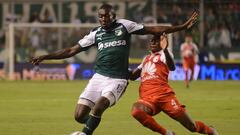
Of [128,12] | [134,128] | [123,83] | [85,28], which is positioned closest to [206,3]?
[128,12]

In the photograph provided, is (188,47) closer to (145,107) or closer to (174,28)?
(174,28)

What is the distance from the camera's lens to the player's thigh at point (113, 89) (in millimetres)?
11859

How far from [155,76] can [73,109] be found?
812 centimetres

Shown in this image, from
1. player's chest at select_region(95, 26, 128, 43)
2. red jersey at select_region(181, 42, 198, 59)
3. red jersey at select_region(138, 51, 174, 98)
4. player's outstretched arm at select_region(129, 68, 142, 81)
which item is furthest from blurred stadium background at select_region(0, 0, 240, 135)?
red jersey at select_region(138, 51, 174, 98)

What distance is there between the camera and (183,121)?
11898 millimetres

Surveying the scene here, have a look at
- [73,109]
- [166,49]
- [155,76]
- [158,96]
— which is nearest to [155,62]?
[155,76]

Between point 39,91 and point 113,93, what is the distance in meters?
15.4

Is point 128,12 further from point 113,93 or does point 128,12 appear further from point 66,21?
point 113,93

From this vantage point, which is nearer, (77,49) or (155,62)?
(155,62)

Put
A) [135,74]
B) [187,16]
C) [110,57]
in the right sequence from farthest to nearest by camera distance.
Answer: [187,16]
[135,74]
[110,57]

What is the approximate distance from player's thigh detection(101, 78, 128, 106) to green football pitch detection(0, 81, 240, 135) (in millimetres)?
Result: 2411

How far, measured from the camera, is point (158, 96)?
39.1 ft

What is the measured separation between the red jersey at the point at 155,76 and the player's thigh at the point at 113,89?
36cm

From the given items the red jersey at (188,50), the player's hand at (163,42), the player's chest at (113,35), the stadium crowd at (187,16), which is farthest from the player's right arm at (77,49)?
the stadium crowd at (187,16)
